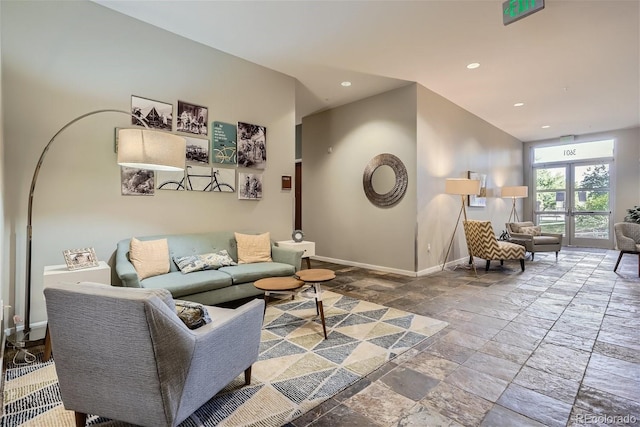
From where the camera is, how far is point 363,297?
376 centimetres

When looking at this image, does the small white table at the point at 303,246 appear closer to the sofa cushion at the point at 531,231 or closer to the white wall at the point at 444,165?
the white wall at the point at 444,165

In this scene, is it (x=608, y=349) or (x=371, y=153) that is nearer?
(x=608, y=349)

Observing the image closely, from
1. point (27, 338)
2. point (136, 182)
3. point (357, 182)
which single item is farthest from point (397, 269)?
point (27, 338)

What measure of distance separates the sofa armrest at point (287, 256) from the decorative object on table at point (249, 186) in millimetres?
806

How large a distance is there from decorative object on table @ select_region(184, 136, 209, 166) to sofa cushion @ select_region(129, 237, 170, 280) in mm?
1069

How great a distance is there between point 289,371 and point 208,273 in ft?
4.70

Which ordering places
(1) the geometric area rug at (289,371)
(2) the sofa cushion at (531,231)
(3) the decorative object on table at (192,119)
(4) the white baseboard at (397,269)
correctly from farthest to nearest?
1. (2) the sofa cushion at (531,231)
2. (4) the white baseboard at (397,269)
3. (3) the decorative object on table at (192,119)
4. (1) the geometric area rug at (289,371)

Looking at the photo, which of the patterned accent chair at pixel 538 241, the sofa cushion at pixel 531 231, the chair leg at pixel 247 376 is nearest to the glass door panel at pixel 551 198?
the sofa cushion at pixel 531 231

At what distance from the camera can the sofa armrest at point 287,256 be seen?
3.65 meters

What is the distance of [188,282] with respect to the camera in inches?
108

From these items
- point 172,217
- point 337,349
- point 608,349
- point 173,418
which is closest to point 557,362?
Result: point 608,349

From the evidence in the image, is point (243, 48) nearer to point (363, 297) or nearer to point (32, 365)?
point (363, 297)

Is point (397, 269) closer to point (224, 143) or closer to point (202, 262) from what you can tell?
point (202, 262)

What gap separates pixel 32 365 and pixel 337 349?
2.21m
